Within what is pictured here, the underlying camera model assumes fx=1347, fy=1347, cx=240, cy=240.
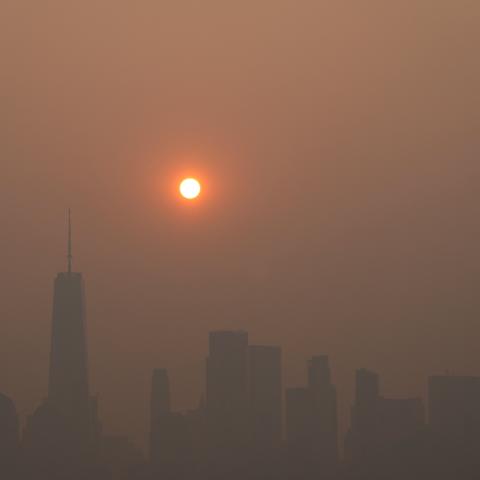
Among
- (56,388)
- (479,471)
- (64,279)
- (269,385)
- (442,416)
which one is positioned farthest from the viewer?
(64,279)

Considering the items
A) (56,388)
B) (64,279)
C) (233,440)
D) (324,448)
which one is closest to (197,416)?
(233,440)

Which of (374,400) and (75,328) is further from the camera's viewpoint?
(75,328)

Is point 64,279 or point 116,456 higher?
point 64,279

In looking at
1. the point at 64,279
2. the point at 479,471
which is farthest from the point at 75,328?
the point at 479,471

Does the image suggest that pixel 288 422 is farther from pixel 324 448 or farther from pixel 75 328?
pixel 75 328

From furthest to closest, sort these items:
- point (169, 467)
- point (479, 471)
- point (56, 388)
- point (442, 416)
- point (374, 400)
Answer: point (56, 388) < point (442, 416) < point (374, 400) < point (169, 467) < point (479, 471)

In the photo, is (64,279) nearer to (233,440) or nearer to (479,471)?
(233,440)
